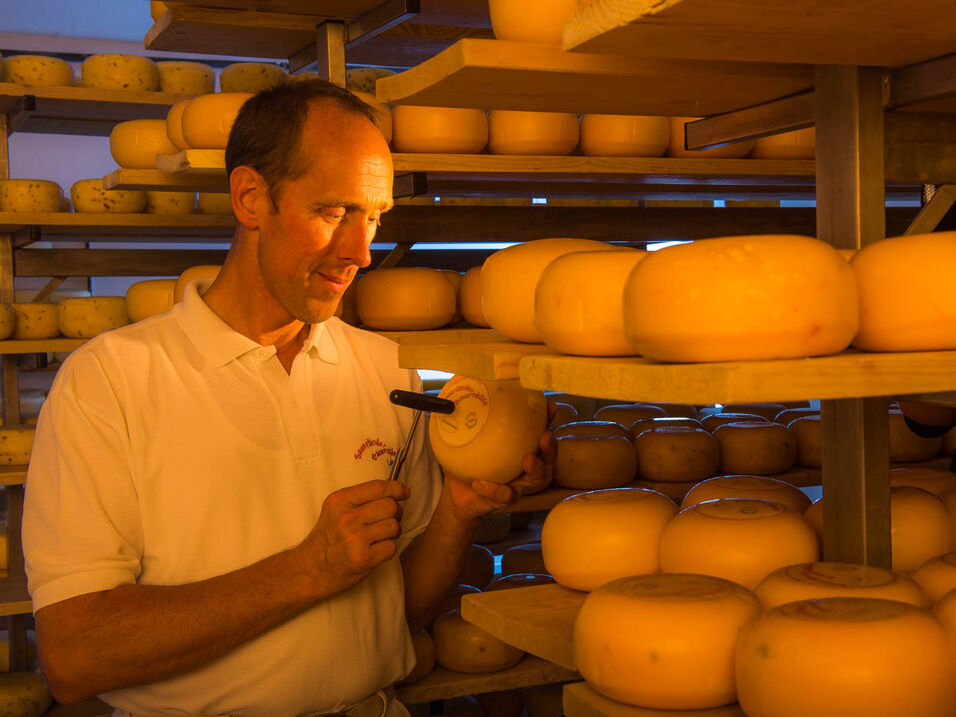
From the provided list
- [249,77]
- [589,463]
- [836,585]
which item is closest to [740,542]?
[836,585]

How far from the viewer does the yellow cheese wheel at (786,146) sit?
2707 millimetres

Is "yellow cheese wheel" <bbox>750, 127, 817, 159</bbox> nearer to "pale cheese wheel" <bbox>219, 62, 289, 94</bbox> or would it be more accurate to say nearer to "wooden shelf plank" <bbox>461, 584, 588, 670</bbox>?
"pale cheese wheel" <bbox>219, 62, 289, 94</bbox>

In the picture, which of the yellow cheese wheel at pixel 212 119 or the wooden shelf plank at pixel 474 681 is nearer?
the wooden shelf plank at pixel 474 681

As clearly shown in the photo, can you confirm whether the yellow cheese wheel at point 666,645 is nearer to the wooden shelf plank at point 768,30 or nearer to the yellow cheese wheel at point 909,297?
the yellow cheese wheel at point 909,297

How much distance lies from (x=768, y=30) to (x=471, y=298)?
1625 millimetres

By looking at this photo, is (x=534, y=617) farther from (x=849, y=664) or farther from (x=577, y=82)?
(x=577, y=82)

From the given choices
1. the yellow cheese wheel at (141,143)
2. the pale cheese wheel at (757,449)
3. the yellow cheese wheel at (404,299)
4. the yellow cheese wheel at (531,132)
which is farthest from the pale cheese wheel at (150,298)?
the pale cheese wheel at (757,449)

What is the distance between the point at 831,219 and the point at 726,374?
0.49 metres

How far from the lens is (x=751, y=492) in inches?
51.6

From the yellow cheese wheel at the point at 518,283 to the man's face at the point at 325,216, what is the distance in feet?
1.43

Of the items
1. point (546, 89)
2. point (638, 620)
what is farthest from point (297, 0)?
point (638, 620)

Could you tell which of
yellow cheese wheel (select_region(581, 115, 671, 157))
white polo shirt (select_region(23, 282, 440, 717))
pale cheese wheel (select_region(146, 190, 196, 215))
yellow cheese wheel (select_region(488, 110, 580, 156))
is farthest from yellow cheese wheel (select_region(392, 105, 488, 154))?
pale cheese wheel (select_region(146, 190, 196, 215))

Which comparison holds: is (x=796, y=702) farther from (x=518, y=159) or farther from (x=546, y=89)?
(x=518, y=159)

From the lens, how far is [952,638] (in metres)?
0.89
